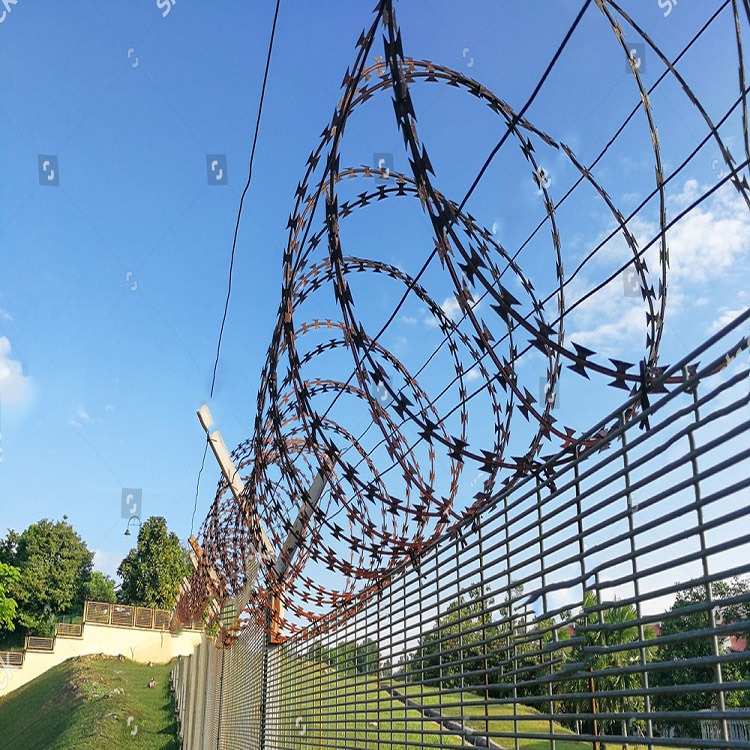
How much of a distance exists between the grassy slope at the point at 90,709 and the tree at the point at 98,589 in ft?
82.6

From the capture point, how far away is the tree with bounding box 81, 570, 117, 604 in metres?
53.8

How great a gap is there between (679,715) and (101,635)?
3458 centimetres

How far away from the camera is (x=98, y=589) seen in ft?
178

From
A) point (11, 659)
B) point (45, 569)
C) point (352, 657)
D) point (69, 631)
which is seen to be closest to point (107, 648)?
point (69, 631)

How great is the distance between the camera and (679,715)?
75.7 inches

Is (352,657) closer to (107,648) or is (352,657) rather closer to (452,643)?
(452,643)

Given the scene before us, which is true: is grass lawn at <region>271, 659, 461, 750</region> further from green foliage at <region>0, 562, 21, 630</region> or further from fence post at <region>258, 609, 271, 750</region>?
green foliage at <region>0, 562, 21, 630</region>

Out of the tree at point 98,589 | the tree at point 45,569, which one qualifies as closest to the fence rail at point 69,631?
the tree at point 45,569

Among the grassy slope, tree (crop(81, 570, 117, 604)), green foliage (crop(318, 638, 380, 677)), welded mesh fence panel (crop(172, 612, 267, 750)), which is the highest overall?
tree (crop(81, 570, 117, 604))

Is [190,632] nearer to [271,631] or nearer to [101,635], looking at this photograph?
[101,635]

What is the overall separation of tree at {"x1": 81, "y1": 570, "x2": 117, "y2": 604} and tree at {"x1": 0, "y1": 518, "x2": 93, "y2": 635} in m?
0.60

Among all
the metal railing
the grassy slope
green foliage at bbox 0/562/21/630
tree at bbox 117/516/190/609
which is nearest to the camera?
the grassy slope

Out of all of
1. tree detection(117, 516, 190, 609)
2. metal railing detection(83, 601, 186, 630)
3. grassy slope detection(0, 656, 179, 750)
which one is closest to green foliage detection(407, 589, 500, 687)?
grassy slope detection(0, 656, 179, 750)

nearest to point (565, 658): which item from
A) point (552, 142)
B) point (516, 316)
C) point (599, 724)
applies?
point (599, 724)
